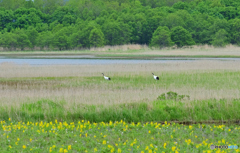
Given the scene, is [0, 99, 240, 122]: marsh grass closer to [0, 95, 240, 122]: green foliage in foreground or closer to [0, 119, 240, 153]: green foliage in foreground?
[0, 95, 240, 122]: green foliage in foreground

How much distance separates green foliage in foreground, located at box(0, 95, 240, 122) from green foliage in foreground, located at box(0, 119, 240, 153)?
1.67 metres

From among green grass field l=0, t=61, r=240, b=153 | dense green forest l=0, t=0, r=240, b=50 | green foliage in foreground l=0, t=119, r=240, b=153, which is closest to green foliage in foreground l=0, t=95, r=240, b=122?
green grass field l=0, t=61, r=240, b=153

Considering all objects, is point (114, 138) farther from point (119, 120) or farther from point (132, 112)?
point (132, 112)

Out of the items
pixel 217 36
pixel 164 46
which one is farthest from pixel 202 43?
pixel 164 46

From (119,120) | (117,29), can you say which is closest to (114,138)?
(119,120)

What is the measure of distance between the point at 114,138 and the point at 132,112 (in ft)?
12.1

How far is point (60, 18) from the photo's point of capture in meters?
116

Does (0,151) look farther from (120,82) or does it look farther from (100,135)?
(120,82)

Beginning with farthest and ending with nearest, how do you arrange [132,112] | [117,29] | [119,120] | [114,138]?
[117,29] → [132,112] → [119,120] → [114,138]

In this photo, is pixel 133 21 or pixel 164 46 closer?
pixel 164 46

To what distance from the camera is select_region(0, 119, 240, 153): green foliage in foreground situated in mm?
9648

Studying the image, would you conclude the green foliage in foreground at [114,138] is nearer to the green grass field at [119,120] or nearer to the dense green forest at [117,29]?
the green grass field at [119,120]

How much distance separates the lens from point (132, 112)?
574 inches

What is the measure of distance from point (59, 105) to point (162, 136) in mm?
5848
